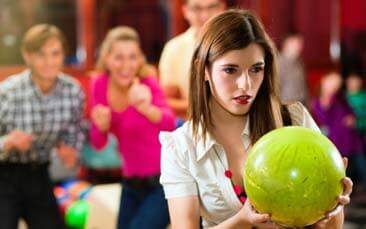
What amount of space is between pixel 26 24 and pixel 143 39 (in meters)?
1.26

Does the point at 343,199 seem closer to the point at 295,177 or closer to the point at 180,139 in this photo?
the point at 295,177

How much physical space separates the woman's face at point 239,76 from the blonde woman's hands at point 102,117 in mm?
1314

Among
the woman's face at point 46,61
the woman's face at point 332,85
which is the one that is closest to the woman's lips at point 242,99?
the woman's face at point 46,61

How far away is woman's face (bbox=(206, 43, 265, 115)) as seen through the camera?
181cm

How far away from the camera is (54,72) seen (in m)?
3.34

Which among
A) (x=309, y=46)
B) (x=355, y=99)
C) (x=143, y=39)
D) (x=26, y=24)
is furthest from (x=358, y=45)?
(x=26, y=24)

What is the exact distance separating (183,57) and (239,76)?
1.66m

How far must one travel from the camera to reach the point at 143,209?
301 cm

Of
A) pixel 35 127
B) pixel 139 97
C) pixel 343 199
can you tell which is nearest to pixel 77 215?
pixel 35 127

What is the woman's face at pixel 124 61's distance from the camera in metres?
3.20

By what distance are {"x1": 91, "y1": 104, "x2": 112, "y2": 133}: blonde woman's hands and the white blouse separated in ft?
3.98

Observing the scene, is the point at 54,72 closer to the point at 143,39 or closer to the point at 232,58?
the point at 232,58

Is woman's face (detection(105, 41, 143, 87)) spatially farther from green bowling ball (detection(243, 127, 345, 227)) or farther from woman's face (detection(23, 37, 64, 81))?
green bowling ball (detection(243, 127, 345, 227))

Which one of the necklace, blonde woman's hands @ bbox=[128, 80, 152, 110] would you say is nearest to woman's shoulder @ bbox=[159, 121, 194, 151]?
the necklace
